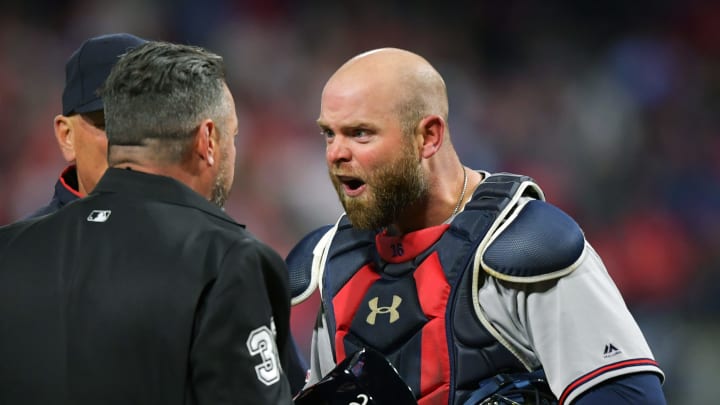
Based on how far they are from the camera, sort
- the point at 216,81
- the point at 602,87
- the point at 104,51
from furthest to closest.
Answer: the point at 602,87
the point at 104,51
the point at 216,81

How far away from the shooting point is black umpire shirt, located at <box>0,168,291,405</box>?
5.48 feet

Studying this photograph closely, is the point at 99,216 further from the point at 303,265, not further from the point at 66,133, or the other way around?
the point at 303,265

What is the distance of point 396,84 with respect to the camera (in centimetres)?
243

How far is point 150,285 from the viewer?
66.2 inches

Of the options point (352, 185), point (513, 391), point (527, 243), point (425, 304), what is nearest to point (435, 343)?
point (425, 304)

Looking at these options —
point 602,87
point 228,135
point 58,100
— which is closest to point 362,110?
point 228,135

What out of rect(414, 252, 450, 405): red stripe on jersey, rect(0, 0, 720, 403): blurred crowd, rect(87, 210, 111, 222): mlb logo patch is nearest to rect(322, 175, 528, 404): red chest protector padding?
rect(414, 252, 450, 405): red stripe on jersey

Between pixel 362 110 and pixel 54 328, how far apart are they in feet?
3.19

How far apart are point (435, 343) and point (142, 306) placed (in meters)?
0.89

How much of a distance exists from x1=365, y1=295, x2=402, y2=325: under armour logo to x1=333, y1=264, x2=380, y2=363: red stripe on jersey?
0.05 metres

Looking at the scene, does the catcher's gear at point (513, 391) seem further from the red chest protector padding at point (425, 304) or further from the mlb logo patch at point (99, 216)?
the mlb logo patch at point (99, 216)

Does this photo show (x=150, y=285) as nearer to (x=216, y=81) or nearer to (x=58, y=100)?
(x=216, y=81)

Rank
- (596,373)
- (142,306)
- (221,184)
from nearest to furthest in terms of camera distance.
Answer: (142,306) → (221,184) → (596,373)

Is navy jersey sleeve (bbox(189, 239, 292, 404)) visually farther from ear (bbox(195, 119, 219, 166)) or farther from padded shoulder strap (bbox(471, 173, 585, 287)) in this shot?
padded shoulder strap (bbox(471, 173, 585, 287))
